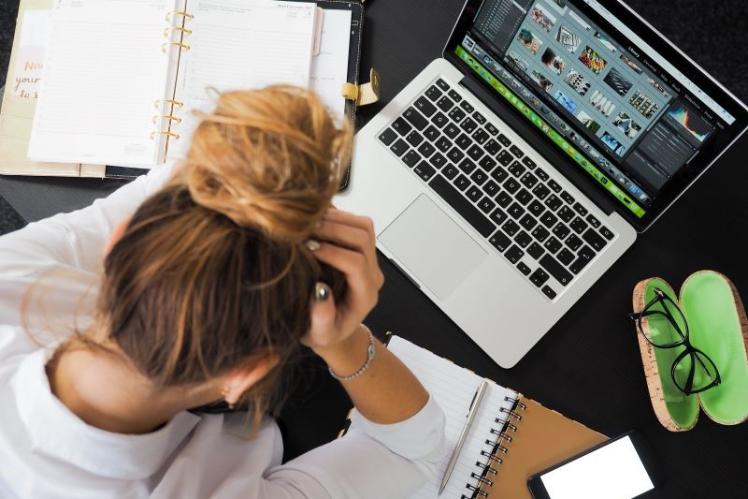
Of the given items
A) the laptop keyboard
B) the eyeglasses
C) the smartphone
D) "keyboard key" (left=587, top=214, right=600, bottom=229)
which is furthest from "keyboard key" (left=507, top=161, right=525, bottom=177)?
the smartphone

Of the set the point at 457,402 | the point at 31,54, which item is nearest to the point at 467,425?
the point at 457,402

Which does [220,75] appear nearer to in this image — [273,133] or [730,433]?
[273,133]

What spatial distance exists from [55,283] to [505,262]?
51 centimetres

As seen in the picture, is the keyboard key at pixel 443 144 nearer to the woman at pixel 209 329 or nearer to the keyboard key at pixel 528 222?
the keyboard key at pixel 528 222

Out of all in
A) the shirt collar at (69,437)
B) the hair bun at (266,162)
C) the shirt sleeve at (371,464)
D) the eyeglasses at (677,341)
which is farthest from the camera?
the eyeglasses at (677,341)

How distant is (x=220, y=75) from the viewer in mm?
751

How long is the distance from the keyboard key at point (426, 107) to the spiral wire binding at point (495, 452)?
372 mm

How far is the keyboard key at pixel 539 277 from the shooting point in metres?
0.73

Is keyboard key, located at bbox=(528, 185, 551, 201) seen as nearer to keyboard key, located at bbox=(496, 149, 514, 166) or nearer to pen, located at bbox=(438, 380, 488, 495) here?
keyboard key, located at bbox=(496, 149, 514, 166)

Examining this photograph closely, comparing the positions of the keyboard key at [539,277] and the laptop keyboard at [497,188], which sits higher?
the laptop keyboard at [497,188]

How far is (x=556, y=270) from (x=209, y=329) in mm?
482

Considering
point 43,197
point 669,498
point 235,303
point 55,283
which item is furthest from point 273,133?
point 669,498

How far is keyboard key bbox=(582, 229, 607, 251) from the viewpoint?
2.42 feet

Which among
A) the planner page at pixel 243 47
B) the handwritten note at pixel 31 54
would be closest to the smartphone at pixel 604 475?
the planner page at pixel 243 47
